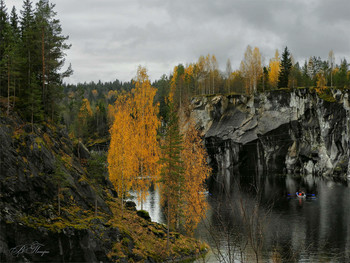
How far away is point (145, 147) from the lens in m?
38.5

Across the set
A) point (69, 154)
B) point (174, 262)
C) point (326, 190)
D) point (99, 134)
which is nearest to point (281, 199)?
point (326, 190)

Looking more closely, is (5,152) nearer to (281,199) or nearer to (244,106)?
(281,199)

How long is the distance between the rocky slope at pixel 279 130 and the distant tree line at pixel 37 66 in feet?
180

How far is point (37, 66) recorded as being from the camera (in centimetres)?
3077

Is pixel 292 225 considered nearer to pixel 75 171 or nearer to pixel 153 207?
pixel 153 207

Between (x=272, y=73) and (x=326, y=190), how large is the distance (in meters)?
49.7

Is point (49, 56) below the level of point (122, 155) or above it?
above

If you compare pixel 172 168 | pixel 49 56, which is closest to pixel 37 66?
pixel 49 56

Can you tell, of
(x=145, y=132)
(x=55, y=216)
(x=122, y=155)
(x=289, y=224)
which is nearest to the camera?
(x=55, y=216)

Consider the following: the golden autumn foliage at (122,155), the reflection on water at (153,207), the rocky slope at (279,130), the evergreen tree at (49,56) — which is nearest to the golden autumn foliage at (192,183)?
the golden autumn foliage at (122,155)

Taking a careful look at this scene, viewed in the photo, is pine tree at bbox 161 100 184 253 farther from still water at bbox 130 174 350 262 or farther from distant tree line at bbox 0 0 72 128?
distant tree line at bbox 0 0 72 128

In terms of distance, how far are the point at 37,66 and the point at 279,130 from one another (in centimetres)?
6449

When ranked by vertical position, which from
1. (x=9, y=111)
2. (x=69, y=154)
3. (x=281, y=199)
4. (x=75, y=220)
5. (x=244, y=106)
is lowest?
(x=281, y=199)

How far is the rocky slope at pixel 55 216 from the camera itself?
1719 centimetres
